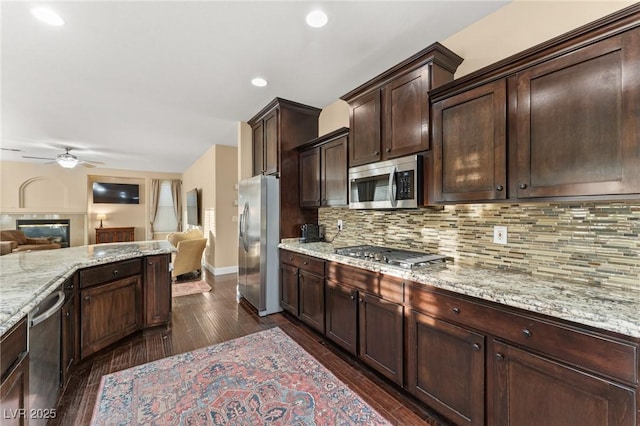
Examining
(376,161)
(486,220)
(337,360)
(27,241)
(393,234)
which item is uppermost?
(376,161)

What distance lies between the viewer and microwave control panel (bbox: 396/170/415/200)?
2.08m

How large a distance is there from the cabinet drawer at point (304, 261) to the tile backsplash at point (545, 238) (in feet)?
2.85

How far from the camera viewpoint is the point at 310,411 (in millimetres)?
1742

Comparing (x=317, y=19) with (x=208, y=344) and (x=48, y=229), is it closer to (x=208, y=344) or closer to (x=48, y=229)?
(x=208, y=344)

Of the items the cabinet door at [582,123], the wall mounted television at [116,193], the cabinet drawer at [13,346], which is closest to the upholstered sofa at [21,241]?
the wall mounted television at [116,193]

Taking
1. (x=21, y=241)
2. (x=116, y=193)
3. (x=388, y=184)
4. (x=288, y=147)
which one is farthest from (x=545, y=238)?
(x=116, y=193)

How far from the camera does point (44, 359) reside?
1.48m

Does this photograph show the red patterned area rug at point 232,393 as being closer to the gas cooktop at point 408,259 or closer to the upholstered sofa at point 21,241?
the gas cooktop at point 408,259

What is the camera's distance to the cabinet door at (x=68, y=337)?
6.15 ft

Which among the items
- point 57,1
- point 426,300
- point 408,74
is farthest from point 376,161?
point 57,1

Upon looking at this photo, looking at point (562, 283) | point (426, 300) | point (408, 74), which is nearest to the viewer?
point (562, 283)

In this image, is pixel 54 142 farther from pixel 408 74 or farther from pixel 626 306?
pixel 626 306

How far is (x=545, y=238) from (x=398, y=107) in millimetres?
1394

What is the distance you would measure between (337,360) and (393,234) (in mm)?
1271
